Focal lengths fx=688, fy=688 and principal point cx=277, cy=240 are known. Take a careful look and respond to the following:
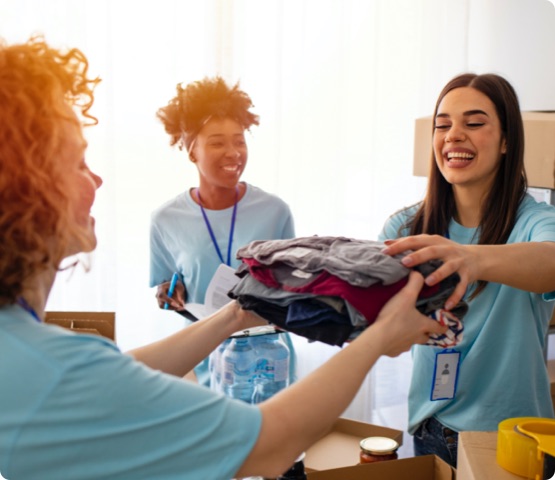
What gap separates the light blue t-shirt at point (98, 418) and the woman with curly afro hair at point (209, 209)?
4.67ft

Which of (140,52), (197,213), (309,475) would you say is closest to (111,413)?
(309,475)

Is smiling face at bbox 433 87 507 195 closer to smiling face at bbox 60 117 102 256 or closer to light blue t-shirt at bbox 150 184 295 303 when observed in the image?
light blue t-shirt at bbox 150 184 295 303

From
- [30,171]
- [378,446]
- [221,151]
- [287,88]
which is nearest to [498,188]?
[378,446]

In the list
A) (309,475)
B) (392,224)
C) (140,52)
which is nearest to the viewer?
(309,475)

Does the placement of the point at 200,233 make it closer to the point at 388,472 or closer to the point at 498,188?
the point at 498,188

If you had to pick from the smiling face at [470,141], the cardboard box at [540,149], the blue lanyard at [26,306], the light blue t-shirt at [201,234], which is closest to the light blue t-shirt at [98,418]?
the blue lanyard at [26,306]

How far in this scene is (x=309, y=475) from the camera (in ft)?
4.18

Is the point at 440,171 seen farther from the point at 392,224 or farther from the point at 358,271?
the point at 358,271

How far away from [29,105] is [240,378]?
1.07 metres

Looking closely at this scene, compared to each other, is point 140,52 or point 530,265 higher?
point 140,52

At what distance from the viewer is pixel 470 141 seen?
1734 millimetres

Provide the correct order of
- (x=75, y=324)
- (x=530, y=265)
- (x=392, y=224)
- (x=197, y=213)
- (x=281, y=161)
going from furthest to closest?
(x=281, y=161)
(x=197, y=213)
(x=392, y=224)
(x=75, y=324)
(x=530, y=265)

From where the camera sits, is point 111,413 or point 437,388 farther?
point 437,388

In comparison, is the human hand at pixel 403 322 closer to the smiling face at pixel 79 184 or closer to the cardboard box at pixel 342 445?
the smiling face at pixel 79 184
